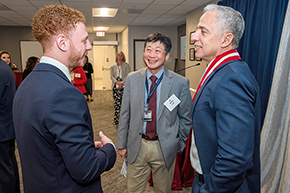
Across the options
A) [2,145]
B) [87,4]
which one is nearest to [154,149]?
[2,145]

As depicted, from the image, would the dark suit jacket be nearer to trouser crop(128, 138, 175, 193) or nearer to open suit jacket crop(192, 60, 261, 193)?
trouser crop(128, 138, 175, 193)

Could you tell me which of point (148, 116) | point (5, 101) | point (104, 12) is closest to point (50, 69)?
point (148, 116)

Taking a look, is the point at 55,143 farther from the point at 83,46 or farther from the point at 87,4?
the point at 87,4

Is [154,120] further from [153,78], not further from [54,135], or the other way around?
[54,135]

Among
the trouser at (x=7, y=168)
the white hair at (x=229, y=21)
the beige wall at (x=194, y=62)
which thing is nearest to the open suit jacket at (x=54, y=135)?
the white hair at (x=229, y=21)

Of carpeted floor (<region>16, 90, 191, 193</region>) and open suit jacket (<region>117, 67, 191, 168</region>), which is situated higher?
open suit jacket (<region>117, 67, 191, 168</region>)

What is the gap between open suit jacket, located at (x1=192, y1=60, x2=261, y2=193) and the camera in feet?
3.11

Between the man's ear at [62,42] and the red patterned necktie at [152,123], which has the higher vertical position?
the man's ear at [62,42]

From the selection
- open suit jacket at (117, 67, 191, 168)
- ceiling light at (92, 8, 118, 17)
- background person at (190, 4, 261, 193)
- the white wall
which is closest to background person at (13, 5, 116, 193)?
background person at (190, 4, 261, 193)

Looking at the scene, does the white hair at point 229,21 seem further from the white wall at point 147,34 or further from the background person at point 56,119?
the white wall at point 147,34

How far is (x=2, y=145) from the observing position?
2215mm

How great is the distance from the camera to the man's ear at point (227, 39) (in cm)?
112

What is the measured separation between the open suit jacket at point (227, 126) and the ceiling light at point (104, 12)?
6.19 metres

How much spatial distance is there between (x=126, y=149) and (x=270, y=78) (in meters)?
2.47
